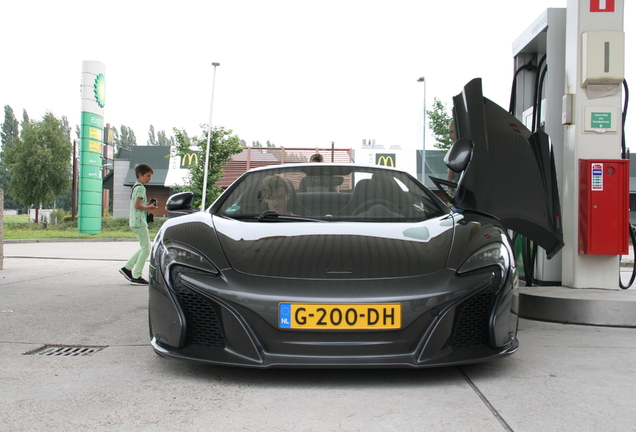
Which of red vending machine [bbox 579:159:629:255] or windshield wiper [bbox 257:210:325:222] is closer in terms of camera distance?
windshield wiper [bbox 257:210:325:222]

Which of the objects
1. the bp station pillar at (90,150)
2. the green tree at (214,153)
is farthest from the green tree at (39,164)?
the bp station pillar at (90,150)

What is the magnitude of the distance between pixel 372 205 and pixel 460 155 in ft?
2.44

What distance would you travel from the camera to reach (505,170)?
4.28 meters

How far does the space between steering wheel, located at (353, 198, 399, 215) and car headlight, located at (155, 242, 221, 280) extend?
1072 millimetres

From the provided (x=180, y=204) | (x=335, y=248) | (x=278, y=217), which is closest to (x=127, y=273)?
(x=180, y=204)

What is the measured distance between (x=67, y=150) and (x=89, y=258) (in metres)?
31.2

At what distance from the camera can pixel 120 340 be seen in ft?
12.6

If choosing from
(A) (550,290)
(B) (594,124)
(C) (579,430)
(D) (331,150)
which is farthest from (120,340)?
(D) (331,150)

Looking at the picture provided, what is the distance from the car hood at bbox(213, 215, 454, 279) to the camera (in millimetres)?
2662

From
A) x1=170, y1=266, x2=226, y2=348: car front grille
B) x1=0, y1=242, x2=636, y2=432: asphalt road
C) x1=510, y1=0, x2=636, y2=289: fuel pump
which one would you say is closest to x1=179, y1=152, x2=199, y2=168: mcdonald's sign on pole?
x1=510, y1=0, x2=636, y2=289: fuel pump

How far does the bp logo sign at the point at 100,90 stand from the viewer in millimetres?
22375

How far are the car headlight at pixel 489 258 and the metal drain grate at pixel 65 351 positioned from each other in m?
2.25

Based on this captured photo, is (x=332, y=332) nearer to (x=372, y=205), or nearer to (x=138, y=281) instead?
(x=372, y=205)

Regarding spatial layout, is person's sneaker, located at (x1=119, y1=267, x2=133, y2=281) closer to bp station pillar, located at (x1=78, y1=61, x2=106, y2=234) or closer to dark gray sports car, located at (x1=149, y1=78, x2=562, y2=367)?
dark gray sports car, located at (x1=149, y1=78, x2=562, y2=367)
